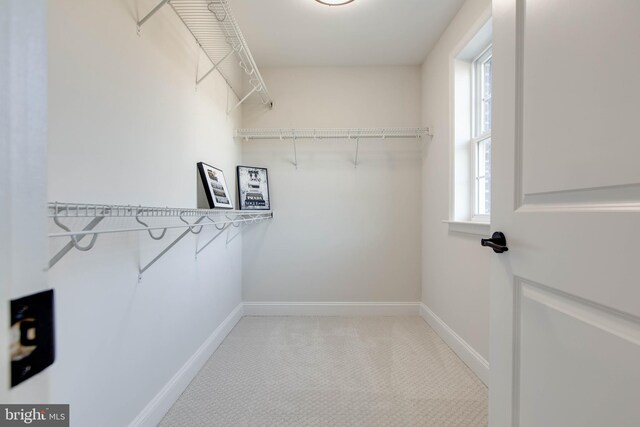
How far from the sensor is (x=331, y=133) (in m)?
2.78

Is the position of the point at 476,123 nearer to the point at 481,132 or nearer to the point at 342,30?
the point at 481,132

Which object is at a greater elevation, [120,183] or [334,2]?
[334,2]

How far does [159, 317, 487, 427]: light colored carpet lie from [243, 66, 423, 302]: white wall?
502 mm

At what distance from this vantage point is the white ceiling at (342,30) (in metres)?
2.01

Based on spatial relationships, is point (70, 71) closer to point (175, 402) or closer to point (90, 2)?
point (90, 2)

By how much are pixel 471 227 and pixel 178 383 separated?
1.94 metres

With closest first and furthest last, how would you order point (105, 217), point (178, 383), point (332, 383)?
point (105, 217), point (178, 383), point (332, 383)

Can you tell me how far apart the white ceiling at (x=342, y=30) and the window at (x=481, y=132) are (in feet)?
1.49

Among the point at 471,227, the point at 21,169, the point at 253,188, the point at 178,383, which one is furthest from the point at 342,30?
the point at 178,383

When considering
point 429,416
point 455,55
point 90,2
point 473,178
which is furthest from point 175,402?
point 455,55

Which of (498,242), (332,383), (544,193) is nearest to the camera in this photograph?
(544,193)

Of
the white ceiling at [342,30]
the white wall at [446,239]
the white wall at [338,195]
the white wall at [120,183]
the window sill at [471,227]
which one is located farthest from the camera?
the white wall at [338,195]

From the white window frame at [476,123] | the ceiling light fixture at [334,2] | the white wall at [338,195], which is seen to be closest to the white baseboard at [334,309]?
the white wall at [338,195]

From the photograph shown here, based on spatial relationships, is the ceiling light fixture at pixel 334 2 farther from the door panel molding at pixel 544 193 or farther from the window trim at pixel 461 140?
the door panel molding at pixel 544 193
